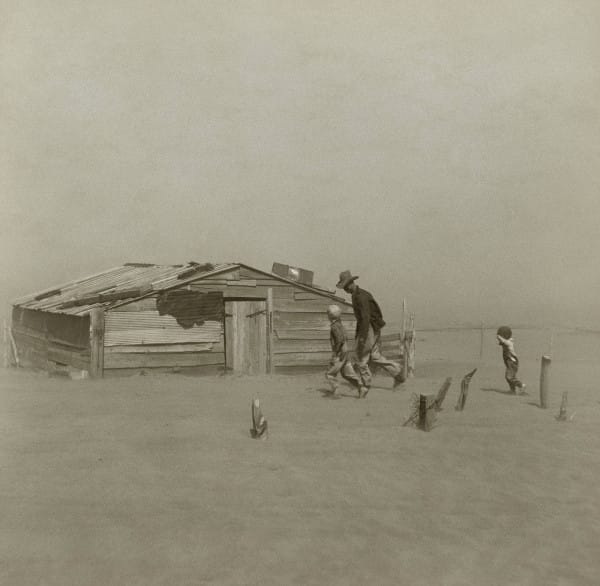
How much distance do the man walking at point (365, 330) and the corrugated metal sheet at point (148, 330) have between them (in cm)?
552

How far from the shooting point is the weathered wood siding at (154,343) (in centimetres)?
1530

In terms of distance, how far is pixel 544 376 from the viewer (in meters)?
10.9

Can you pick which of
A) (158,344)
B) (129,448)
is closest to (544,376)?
(129,448)

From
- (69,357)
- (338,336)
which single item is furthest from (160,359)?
(338,336)

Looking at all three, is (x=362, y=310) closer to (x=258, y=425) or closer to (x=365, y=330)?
(x=365, y=330)

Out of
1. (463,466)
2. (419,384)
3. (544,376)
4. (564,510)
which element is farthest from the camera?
(419,384)

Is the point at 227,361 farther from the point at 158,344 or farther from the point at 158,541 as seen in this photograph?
the point at 158,541

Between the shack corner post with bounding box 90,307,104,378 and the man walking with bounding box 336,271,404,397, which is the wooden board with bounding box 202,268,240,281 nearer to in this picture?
the shack corner post with bounding box 90,307,104,378

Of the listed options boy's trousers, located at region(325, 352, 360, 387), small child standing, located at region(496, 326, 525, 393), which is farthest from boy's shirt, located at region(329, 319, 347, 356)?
small child standing, located at region(496, 326, 525, 393)

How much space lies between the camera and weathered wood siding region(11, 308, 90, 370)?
16.0 m

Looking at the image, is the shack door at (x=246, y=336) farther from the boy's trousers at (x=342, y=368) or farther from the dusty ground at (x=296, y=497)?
the dusty ground at (x=296, y=497)

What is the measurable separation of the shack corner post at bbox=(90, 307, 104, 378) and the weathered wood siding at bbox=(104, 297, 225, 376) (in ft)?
0.37

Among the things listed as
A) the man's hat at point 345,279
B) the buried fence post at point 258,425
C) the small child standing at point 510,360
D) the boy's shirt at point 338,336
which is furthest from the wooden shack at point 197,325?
the buried fence post at point 258,425

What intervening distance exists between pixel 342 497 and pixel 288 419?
350 centimetres
